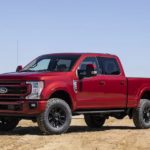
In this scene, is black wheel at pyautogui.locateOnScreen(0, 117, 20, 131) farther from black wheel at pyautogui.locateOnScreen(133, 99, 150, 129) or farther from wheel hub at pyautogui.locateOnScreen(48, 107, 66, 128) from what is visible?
black wheel at pyautogui.locateOnScreen(133, 99, 150, 129)

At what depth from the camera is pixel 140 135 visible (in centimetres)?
1232

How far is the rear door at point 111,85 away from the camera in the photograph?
1390cm

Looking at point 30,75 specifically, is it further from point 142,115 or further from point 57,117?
point 142,115

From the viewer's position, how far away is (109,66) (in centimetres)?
1452

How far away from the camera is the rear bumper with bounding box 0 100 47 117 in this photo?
12.2m

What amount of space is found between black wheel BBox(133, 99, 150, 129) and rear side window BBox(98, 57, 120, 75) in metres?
1.18

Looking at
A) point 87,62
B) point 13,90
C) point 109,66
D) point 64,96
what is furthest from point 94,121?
point 13,90

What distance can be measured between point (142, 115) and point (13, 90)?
409 centimetres

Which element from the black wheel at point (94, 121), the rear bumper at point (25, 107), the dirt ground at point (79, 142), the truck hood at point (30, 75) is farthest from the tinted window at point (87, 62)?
the black wheel at point (94, 121)

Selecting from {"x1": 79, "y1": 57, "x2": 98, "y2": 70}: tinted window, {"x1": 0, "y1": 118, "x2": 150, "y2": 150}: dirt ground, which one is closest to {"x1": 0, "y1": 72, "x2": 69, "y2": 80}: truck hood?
{"x1": 79, "y1": 57, "x2": 98, "y2": 70}: tinted window

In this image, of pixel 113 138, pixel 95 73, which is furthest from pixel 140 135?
pixel 95 73

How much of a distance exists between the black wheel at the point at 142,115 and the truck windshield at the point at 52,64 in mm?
2511

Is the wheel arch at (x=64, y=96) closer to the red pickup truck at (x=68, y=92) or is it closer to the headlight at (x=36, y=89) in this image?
the red pickup truck at (x=68, y=92)

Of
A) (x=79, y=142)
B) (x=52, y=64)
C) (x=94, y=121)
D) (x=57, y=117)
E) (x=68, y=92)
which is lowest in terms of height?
(x=94, y=121)
